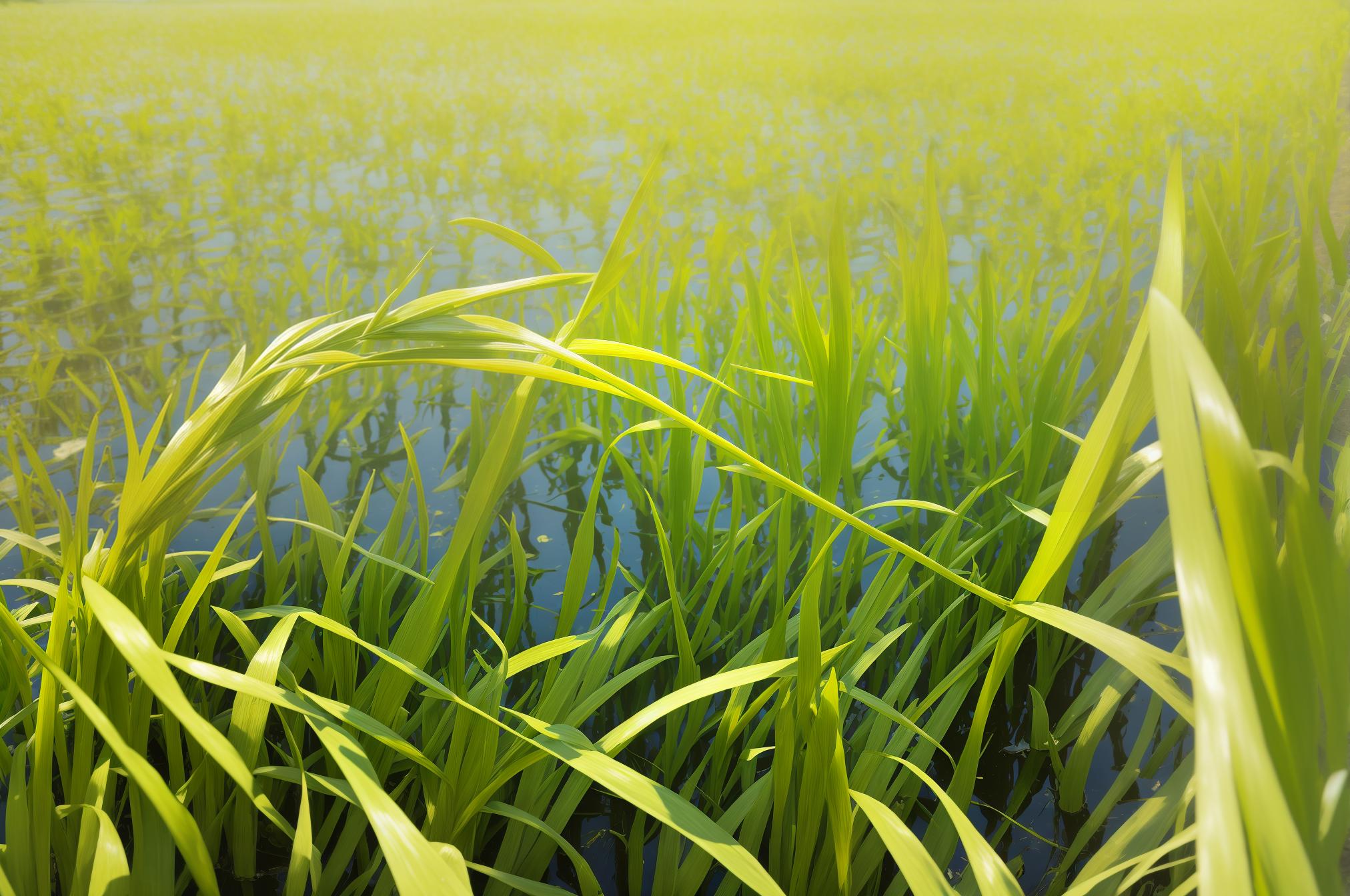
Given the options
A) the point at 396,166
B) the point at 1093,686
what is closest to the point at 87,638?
the point at 1093,686

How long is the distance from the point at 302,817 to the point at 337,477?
0.69 meters

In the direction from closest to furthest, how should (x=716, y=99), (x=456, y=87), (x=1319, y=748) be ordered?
(x=1319, y=748) → (x=716, y=99) → (x=456, y=87)

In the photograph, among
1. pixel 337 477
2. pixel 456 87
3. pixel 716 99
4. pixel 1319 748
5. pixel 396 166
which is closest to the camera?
pixel 1319 748

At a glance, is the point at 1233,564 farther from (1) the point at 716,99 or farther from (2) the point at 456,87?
(2) the point at 456,87

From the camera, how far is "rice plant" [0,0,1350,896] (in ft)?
1.09

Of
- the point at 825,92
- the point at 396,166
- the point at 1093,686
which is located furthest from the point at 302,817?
the point at 825,92

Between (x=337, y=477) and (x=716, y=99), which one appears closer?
(x=337, y=477)

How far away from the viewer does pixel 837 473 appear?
0.53 meters

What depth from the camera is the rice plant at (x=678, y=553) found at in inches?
13.1

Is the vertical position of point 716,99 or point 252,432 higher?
point 716,99

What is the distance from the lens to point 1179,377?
0.69 feet

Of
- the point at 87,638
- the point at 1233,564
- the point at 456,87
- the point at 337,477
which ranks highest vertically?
the point at 456,87

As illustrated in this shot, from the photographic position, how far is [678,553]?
2.38 feet

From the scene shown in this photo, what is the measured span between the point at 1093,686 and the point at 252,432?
729 mm
